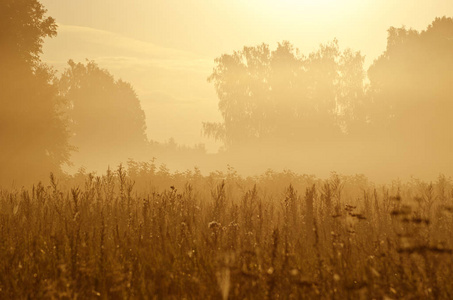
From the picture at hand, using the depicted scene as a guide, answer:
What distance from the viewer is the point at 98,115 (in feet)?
178

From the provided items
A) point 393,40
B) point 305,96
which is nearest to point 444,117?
point 393,40

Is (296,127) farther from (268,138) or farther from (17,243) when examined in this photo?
(17,243)

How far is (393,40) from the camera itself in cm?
4212

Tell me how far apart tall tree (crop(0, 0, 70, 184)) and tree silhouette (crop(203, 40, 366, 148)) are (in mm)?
32301

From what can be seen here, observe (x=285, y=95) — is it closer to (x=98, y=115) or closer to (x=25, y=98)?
(x=98, y=115)

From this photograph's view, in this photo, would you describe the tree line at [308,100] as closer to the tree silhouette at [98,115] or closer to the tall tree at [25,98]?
the tree silhouette at [98,115]

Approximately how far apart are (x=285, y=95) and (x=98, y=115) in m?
24.2

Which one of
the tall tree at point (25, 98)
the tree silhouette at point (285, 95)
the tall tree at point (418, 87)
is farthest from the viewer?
the tree silhouette at point (285, 95)

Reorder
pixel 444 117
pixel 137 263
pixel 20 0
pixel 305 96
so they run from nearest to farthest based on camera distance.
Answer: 1. pixel 137 263
2. pixel 20 0
3. pixel 444 117
4. pixel 305 96

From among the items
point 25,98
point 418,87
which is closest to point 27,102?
point 25,98

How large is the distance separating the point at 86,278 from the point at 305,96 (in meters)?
48.3

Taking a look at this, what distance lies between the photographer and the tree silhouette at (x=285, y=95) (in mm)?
49594

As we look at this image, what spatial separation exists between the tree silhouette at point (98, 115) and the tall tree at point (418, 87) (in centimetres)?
3293

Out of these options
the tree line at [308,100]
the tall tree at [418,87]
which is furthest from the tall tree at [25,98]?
the tall tree at [418,87]
